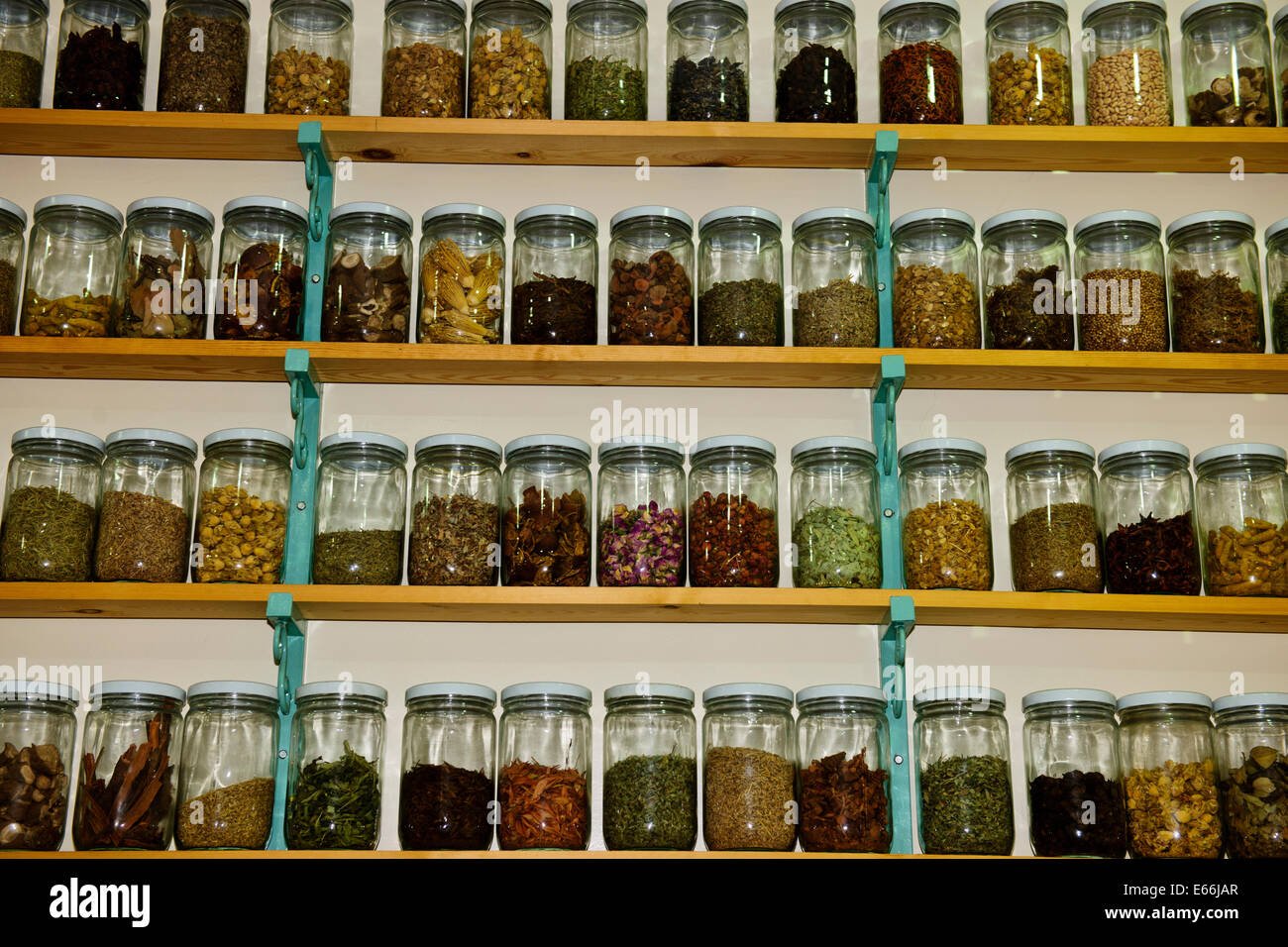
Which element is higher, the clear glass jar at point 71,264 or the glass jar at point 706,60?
the glass jar at point 706,60

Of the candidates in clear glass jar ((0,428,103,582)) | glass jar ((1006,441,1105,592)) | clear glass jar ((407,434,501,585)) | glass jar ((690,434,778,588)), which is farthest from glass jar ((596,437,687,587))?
clear glass jar ((0,428,103,582))

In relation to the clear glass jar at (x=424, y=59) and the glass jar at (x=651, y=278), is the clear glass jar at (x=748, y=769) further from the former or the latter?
the clear glass jar at (x=424, y=59)

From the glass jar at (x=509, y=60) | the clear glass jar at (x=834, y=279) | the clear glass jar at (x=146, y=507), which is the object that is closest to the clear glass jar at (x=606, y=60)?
the glass jar at (x=509, y=60)

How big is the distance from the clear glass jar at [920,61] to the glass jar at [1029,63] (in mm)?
57

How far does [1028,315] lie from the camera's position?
2.03m

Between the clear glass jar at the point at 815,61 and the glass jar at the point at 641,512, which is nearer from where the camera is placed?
the glass jar at the point at 641,512

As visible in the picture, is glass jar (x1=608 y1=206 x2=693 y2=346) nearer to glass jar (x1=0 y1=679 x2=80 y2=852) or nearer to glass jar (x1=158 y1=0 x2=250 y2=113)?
glass jar (x1=158 y1=0 x2=250 y2=113)

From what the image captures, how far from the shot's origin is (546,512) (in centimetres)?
196

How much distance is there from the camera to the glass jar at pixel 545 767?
181cm

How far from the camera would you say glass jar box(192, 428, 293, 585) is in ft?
6.30

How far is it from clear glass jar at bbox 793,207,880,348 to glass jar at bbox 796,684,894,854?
20.0 inches

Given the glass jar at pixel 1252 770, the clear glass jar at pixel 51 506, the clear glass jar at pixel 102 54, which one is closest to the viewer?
the glass jar at pixel 1252 770

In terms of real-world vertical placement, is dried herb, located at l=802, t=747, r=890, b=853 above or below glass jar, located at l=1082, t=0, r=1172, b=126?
below
